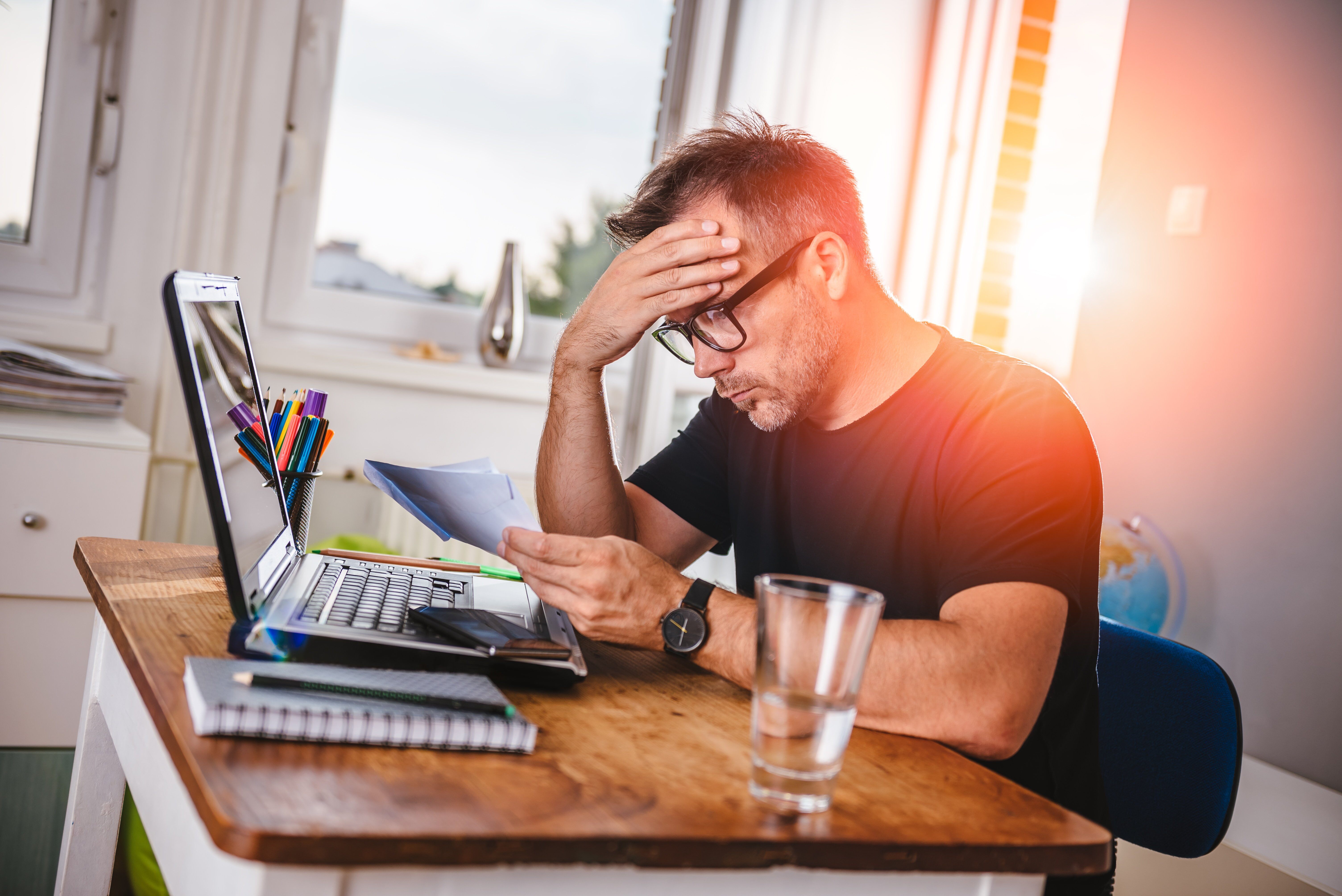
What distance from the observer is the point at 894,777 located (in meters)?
0.73

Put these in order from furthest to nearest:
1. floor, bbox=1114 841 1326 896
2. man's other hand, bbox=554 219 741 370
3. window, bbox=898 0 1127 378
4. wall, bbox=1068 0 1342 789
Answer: window, bbox=898 0 1127 378 < wall, bbox=1068 0 1342 789 < floor, bbox=1114 841 1326 896 < man's other hand, bbox=554 219 741 370

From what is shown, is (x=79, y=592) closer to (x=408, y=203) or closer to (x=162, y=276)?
(x=162, y=276)

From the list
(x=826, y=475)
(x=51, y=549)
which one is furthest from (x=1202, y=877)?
(x=51, y=549)

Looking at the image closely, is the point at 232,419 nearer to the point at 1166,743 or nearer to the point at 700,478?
the point at 700,478

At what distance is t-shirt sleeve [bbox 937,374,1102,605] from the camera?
3.09 ft

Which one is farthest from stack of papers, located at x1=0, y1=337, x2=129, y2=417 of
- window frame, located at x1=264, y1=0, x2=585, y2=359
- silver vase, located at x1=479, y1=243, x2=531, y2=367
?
silver vase, located at x1=479, y1=243, x2=531, y2=367

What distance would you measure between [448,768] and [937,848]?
0.29 metres

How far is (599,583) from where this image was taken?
88 centimetres

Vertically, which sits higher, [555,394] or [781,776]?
[555,394]

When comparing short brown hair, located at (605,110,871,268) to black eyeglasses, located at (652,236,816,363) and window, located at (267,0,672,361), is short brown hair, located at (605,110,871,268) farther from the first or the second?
window, located at (267,0,672,361)

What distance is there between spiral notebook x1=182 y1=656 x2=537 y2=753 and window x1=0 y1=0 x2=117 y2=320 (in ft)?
6.10

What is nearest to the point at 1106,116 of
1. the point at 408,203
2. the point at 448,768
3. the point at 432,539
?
the point at 408,203

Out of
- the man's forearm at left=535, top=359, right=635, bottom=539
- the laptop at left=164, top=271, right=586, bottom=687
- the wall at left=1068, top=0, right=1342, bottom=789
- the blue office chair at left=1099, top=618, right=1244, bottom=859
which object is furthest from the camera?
the wall at left=1068, top=0, right=1342, bottom=789

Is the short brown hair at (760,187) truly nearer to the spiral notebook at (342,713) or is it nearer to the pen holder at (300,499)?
the pen holder at (300,499)
